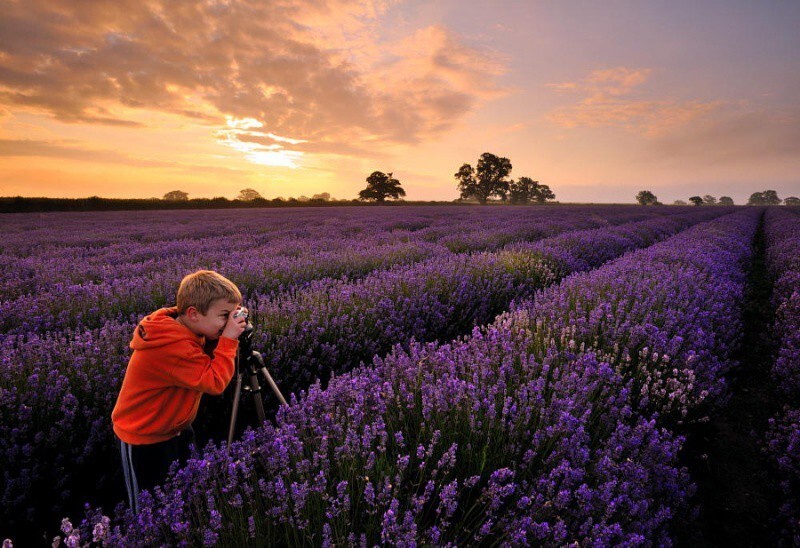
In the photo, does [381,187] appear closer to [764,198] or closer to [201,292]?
[201,292]

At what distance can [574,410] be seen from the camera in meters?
1.89

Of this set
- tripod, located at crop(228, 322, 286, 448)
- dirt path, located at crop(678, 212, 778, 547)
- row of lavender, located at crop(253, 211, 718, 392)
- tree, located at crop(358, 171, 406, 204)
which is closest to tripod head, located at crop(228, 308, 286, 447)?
tripod, located at crop(228, 322, 286, 448)

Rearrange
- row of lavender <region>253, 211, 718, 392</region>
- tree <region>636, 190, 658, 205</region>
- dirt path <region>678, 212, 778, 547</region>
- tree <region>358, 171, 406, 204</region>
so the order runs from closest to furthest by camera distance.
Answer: dirt path <region>678, 212, 778, 547</region> < row of lavender <region>253, 211, 718, 392</region> < tree <region>358, 171, 406, 204</region> < tree <region>636, 190, 658, 205</region>

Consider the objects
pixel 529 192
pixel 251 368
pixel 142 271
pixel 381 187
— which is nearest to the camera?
pixel 251 368

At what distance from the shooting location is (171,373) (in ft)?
5.94

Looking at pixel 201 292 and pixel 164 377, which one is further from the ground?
pixel 201 292

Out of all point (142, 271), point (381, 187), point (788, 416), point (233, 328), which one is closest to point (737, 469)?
point (788, 416)

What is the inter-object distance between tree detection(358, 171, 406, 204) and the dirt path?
61.3 metres

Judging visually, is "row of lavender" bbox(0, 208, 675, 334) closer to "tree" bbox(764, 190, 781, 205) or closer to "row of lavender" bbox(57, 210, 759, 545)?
"row of lavender" bbox(57, 210, 759, 545)

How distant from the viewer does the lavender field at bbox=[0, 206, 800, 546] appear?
1354 millimetres

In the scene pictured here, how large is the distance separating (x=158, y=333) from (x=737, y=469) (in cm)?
363

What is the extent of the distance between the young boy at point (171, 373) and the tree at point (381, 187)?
205 ft

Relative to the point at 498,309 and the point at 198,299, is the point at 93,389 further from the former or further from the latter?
the point at 498,309

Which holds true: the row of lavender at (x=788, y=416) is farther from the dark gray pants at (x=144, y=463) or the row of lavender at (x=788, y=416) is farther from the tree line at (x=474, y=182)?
the tree line at (x=474, y=182)
